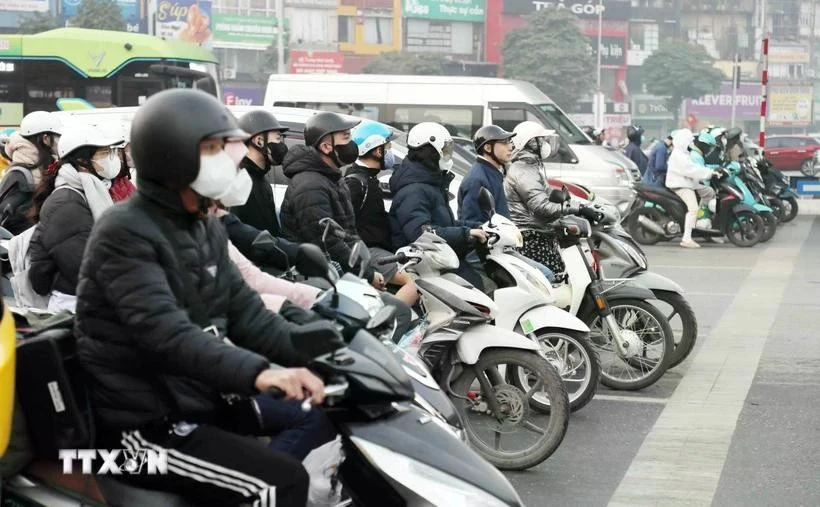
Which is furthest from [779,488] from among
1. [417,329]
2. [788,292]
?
[788,292]

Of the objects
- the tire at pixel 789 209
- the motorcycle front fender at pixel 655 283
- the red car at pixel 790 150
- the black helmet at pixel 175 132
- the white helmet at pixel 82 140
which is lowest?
the red car at pixel 790 150

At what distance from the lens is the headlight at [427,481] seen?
138 inches

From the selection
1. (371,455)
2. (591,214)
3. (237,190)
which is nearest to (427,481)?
(371,455)

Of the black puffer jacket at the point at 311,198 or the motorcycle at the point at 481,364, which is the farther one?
the black puffer jacket at the point at 311,198

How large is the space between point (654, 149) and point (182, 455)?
1685cm

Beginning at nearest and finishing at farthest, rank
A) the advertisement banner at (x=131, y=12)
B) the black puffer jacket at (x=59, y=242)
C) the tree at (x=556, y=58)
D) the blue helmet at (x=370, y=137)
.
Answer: the black puffer jacket at (x=59, y=242) < the blue helmet at (x=370, y=137) < the advertisement banner at (x=131, y=12) < the tree at (x=556, y=58)

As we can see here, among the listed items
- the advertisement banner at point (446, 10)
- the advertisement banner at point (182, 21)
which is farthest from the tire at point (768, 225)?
the advertisement banner at point (446, 10)

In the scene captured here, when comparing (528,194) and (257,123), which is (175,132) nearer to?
(257,123)

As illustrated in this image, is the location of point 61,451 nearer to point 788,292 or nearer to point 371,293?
point 371,293

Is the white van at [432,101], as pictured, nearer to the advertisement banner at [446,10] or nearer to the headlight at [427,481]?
the headlight at [427,481]

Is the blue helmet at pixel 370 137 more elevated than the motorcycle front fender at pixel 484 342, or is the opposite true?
the blue helmet at pixel 370 137

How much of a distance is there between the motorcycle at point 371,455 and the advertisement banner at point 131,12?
7425cm

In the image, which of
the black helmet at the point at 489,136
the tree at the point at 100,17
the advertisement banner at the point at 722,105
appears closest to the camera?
the black helmet at the point at 489,136

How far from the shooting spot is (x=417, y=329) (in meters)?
6.43
